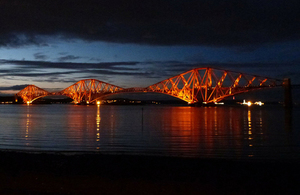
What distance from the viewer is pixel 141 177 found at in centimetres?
631

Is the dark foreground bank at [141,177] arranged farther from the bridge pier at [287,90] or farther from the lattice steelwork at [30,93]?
the lattice steelwork at [30,93]

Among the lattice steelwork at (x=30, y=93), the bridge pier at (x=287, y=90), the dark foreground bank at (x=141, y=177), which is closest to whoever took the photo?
the dark foreground bank at (x=141, y=177)

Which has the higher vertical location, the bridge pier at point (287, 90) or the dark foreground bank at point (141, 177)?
the bridge pier at point (287, 90)

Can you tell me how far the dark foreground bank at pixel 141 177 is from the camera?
5.45m

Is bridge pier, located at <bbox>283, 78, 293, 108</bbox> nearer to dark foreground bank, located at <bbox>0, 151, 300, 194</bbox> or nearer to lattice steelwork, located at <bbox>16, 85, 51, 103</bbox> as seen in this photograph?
dark foreground bank, located at <bbox>0, 151, 300, 194</bbox>

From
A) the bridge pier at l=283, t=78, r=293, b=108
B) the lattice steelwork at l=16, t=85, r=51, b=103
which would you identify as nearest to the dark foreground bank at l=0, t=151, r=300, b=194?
the bridge pier at l=283, t=78, r=293, b=108

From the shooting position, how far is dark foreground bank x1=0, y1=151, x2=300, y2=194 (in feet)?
17.9

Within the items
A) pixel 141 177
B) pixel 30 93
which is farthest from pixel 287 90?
pixel 30 93

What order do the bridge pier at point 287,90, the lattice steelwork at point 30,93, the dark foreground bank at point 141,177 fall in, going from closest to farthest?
1. the dark foreground bank at point 141,177
2. the bridge pier at point 287,90
3. the lattice steelwork at point 30,93

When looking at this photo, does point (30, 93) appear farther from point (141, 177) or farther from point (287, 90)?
point (141, 177)

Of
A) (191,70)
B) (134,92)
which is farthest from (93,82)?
(191,70)

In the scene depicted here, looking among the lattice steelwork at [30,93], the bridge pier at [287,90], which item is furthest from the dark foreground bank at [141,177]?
the lattice steelwork at [30,93]

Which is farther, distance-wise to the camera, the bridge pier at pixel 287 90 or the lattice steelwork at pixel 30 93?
the lattice steelwork at pixel 30 93

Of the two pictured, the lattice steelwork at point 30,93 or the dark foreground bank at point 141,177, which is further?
the lattice steelwork at point 30,93
